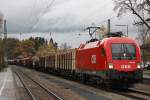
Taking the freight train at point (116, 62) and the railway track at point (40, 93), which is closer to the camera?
the railway track at point (40, 93)

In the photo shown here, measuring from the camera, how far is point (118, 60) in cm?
2577

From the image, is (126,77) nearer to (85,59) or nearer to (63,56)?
(85,59)

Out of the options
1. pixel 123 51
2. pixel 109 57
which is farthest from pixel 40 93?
pixel 123 51

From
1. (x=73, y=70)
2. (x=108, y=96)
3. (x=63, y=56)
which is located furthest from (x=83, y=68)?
(x=63, y=56)

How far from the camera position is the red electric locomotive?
82.8 feet

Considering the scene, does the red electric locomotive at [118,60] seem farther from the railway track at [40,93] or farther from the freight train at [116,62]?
the railway track at [40,93]

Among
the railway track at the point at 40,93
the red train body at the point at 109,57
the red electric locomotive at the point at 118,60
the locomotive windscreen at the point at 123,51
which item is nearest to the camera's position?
the railway track at the point at 40,93

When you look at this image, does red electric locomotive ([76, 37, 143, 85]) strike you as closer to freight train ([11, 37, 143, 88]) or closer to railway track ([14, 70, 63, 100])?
freight train ([11, 37, 143, 88])

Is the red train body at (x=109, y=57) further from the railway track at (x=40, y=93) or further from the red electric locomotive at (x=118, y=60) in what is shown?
the railway track at (x=40, y=93)

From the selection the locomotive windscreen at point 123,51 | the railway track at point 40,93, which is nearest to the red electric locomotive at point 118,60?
the locomotive windscreen at point 123,51

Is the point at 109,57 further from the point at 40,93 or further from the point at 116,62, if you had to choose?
the point at 40,93

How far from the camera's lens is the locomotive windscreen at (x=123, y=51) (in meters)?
26.0

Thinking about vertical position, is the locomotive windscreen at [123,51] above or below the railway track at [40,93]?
above

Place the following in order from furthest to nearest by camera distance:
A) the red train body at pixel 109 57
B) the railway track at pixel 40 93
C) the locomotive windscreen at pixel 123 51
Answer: the locomotive windscreen at pixel 123 51, the red train body at pixel 109 57, the railway track at pixel 40 93
